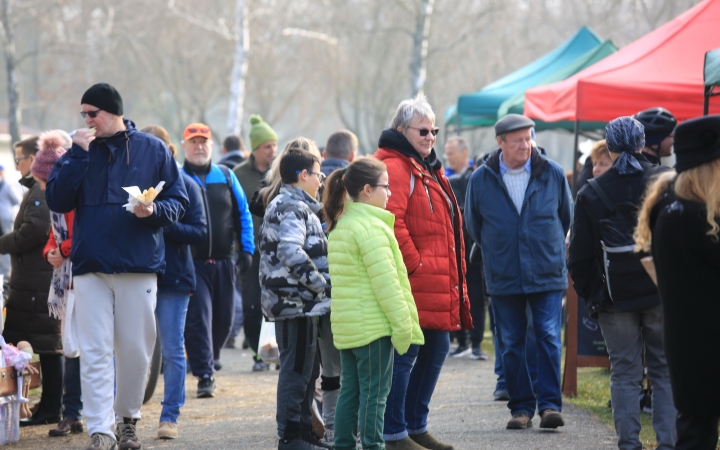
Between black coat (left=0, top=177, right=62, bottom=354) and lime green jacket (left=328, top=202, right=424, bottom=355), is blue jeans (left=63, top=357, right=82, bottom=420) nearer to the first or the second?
black coat (left=0, top=177, right=62, bottom=354)

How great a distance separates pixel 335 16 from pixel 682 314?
34.5 m

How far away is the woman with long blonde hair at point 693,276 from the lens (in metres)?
3.72

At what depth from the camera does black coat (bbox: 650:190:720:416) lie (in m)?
3.72

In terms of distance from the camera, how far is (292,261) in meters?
5.36

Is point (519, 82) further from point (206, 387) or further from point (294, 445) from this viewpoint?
point (294, 445)

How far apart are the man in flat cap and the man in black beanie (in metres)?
2.27

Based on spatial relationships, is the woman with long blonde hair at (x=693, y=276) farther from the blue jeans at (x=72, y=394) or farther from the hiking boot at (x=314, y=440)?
the blue jeans at (x=72, y=394)

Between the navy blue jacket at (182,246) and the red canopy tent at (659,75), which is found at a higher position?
the red canopy tent at (659,75)

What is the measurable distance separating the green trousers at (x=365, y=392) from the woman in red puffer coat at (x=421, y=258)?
0.44m

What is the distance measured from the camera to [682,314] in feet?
12.5

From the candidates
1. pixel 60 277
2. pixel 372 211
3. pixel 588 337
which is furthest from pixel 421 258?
pixel 588 337

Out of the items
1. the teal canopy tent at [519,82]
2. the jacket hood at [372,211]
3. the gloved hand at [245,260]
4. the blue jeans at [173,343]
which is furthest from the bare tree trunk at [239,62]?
the jacket hood at [372,211]

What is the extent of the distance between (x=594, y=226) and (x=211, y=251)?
152 inches

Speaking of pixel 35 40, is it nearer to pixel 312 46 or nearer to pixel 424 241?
pixel 312 46
